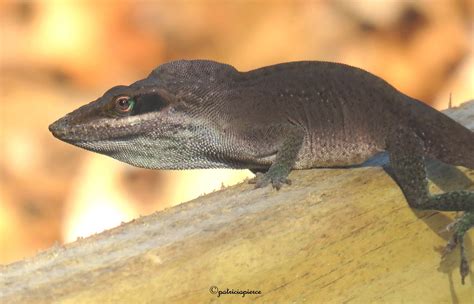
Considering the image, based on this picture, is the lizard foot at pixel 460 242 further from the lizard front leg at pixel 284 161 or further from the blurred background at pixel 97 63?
the blurred background at pixel 97 63

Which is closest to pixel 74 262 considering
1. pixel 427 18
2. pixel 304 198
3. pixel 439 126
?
pixel 304 198

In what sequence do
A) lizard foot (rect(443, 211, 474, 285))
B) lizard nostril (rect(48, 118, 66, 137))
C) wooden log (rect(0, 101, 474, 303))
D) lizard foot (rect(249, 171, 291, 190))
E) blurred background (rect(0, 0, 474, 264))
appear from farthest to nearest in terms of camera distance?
blurred background (rect(0, 0, 474, 264))
lizard nostril (rect(48, 118, 66, 137))
lizard foot (rect(249, 171, 291, 190))
lizard foot (rect(443, 211, 474, 285))
wooden log (rect(0, 101, 474, 303))

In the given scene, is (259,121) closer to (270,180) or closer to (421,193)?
(270,180)

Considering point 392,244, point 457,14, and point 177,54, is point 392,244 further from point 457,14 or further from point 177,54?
point 457,14

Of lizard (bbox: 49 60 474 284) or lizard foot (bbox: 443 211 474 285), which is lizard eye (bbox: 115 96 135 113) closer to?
lizard (bbox: 49 60 474 284)

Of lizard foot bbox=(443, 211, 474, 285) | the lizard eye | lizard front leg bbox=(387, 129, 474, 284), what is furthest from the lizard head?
lizard foot bbox=(443, 211, 474, 285)

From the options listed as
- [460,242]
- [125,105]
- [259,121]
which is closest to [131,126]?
[125,105]

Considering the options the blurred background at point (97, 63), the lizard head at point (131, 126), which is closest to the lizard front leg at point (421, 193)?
the lizard head at point (131, 126)
